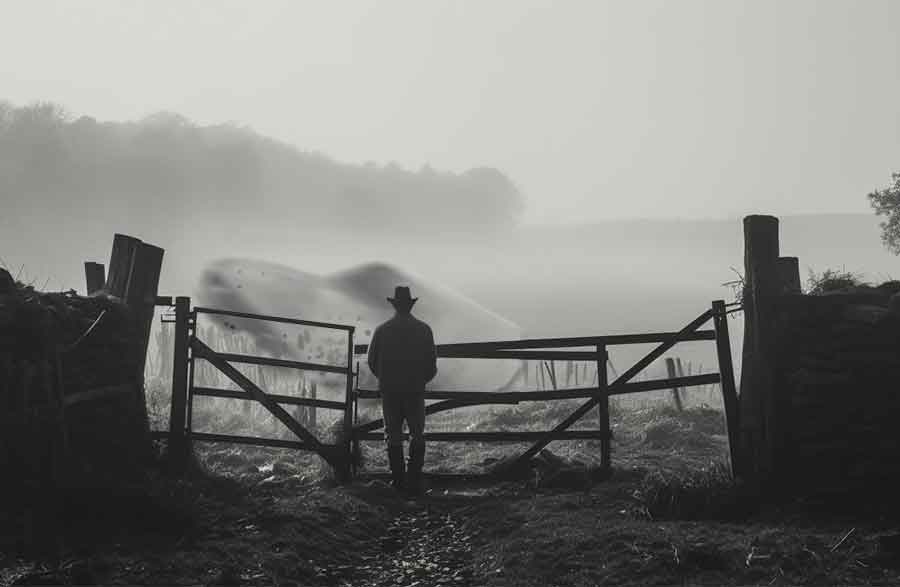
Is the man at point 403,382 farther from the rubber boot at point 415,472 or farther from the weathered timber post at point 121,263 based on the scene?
the weathered timber post at point 121,263

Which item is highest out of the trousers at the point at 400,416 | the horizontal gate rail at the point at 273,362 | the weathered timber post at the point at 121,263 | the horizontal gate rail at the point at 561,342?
the weathered timber post at the point at 121,263

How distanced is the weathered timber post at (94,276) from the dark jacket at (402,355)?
4975mm

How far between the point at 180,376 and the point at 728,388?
694cm

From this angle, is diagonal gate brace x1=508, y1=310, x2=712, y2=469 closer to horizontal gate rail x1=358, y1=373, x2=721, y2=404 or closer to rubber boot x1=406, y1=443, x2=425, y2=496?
horizontal gate rail x1=358, y1=373, x2=721, y2=404

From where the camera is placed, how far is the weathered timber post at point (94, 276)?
35.9ft

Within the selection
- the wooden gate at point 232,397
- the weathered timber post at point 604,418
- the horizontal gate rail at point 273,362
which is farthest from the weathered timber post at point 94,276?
the weathered timber post at point 604,418

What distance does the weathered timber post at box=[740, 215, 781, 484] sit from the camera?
7250 mm

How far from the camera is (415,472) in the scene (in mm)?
8922

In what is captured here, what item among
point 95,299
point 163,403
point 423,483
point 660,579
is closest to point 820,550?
point 660,579

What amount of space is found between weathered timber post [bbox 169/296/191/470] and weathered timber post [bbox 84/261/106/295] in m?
2.48

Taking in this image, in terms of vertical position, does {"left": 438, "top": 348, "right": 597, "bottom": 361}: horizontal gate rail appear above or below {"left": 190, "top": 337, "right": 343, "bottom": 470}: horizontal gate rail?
above

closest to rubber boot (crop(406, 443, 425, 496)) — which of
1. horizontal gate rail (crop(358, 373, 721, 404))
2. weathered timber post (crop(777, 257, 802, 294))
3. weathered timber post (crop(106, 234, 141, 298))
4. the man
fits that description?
the man

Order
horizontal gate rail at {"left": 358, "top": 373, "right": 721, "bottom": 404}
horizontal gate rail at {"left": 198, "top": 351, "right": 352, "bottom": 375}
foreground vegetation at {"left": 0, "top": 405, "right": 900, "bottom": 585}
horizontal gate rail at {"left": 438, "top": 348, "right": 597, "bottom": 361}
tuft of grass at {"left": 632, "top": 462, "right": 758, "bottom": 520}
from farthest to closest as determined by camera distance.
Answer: horizontal gate rail at {"left": 438, "top": 348, "right": 597, "bottom": 361} → horizontal gate rail at {"left": 198, "top": 351, "right": 352, "bottom": 375} → horizontal gate rail at {"left": 358, "top": 373, "right": 721, "bottom": 404} → tuft of grass at {"left": 632, "top": 462, "right": 758, "bottom": 520} → foreground vegetation at {"left": 0, "top": 405, "right": 900, "bottom": 585}

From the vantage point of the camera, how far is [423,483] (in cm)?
905
